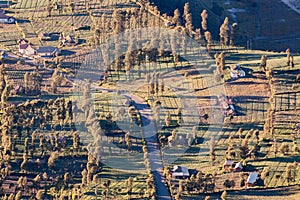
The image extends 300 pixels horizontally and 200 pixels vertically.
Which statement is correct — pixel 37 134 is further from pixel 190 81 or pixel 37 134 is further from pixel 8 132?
pixel 190 81

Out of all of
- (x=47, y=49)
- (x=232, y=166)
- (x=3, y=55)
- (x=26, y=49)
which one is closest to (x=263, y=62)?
(x=232, y=166)

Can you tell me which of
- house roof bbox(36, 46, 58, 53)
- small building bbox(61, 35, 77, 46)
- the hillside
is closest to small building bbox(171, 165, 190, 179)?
house roof bbox(36, 46, 58, 53)

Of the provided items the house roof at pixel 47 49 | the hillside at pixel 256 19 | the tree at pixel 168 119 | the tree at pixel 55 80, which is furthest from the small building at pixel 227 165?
the house roof at pixel 47 49

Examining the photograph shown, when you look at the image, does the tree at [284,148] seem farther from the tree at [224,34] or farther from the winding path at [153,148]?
the tree at [224,34]

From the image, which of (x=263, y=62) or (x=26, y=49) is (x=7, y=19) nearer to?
(x=26, y=49)

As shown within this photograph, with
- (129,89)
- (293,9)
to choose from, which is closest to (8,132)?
(129,89)

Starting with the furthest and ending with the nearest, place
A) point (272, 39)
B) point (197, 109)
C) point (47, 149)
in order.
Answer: point (272, 39)
point (197, 109)
point (47, 149)

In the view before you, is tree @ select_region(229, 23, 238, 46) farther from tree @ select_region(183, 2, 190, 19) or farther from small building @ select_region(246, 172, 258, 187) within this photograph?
small building @ select_region(246, 172, 258, 187)
